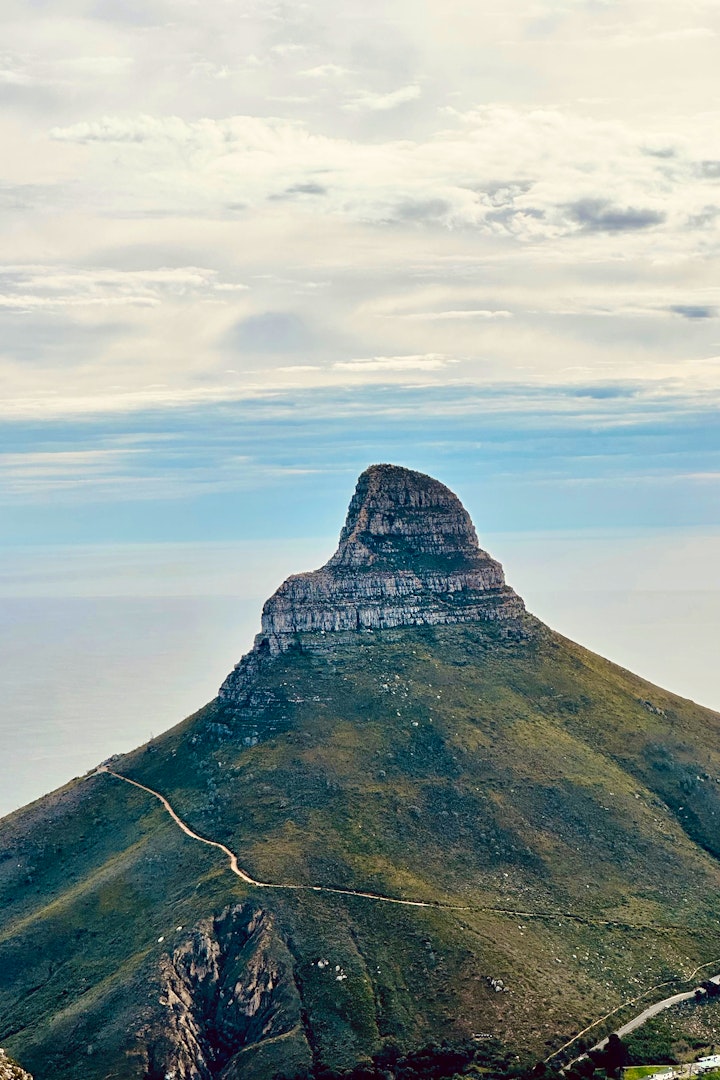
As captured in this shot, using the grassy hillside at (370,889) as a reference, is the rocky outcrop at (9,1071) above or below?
below

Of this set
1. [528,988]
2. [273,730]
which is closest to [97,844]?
[273,730]

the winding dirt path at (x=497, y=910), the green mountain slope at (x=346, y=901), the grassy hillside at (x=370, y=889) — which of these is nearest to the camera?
the green mountain slope at (x=346, y=901)

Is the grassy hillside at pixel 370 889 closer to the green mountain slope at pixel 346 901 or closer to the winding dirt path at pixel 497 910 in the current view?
the green mountain slope at pixel 346 901

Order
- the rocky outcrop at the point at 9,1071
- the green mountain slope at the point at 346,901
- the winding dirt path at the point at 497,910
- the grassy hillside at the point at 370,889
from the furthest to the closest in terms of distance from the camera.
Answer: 1. the winding dirt path at the point at 497,910
2. the grassy hillside at the point at 370,889
3. the green mountain slope at the point at 346,901
4. the rocky outcrop at the point at 9,1071

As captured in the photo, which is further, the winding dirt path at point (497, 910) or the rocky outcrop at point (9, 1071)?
the winding dirt path at point (497, 910)

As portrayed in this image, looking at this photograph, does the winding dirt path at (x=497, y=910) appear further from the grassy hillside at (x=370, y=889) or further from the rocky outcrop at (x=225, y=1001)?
the rocky outcrop at (x=225, y=1001)

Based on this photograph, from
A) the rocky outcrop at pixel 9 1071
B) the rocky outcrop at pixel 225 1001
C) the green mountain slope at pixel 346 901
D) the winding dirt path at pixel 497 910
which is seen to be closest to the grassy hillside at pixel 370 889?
the green mountain slope at pixel 346 901

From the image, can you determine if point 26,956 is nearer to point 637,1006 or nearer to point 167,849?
point 167,849
